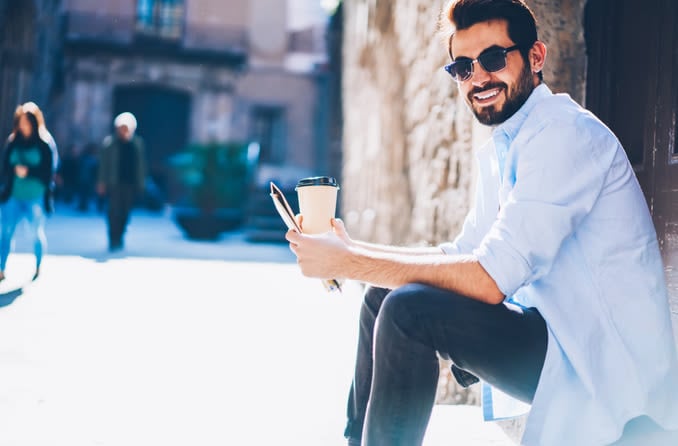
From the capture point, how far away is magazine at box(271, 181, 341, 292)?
1603mm

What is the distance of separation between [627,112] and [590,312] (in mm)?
1078

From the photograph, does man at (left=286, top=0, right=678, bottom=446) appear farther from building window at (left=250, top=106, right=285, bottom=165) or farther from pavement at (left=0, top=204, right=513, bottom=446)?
building window at (left=250, top=106, right=285, bottom=165)

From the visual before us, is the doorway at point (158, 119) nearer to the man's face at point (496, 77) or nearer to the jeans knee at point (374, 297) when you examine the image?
the jeans knee at point (374, 297)

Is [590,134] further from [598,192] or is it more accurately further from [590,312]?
[590,312]

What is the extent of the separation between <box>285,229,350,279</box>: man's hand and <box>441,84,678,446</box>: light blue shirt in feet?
1.06

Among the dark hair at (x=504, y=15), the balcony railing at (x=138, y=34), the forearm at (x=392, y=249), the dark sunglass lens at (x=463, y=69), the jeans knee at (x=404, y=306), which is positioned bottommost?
the jeans knee at (x=404, y=306)

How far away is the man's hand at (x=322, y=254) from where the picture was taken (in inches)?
64.1

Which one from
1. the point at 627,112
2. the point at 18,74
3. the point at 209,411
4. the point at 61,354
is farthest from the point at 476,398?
the point at 18,74

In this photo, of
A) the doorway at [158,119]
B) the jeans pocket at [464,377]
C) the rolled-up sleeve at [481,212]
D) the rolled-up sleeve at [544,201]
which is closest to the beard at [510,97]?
the rolled-up sleeve at [481,212]

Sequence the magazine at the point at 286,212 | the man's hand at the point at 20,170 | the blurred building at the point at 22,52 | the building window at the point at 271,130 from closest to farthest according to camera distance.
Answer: the magazine at the point at 286,212, the man's hand at the point at 20,170, the blurred building at the point at 22,52, the building window at the point at 271,130

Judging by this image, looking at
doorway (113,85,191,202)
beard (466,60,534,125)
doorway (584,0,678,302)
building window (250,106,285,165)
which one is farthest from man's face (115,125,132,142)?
building window (250,106,285,165)

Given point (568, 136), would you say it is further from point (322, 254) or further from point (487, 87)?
point (322, 254)

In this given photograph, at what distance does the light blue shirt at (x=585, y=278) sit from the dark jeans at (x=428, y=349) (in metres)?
0.06

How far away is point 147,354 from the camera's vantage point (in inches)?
137
